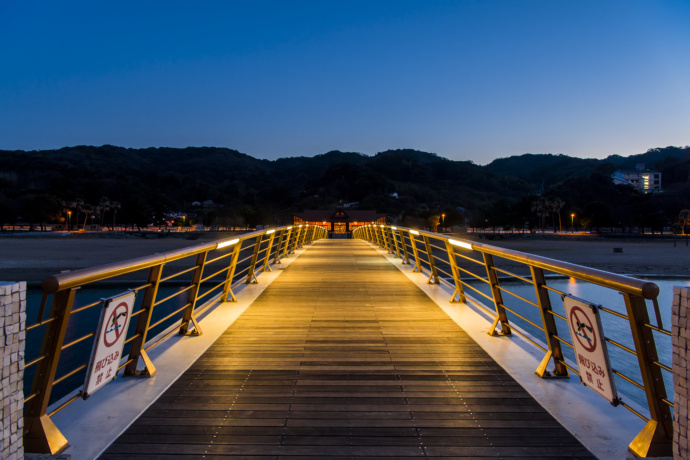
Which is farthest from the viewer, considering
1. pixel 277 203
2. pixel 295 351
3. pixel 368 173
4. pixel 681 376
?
pixel 368 173

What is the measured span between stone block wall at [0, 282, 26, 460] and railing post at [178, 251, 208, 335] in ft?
7.20

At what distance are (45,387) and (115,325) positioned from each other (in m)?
0.46

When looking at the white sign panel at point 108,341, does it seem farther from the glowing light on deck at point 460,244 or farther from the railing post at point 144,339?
the glowing light on deck at point 460,244

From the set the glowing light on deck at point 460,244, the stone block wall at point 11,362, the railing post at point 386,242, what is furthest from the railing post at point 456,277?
the railing post at point 386,242

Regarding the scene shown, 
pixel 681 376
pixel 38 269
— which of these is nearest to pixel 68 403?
pixel 681 376

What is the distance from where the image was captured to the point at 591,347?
2.23 metres

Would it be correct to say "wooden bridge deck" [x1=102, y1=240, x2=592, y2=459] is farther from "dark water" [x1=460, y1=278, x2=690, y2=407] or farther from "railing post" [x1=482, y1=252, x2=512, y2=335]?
"dark water" [x1=460, y1=278, x2=690, y2=407]

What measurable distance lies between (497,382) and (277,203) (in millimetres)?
135200

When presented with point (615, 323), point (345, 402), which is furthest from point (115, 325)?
point (615, 323)

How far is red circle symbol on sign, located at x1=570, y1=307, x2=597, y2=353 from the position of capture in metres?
2.20

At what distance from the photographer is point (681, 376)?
5.29 ft

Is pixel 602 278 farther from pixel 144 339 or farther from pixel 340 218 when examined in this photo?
pixel 340 218

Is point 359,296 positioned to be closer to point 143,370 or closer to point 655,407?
point 143,370

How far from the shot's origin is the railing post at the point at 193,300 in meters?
3.88
